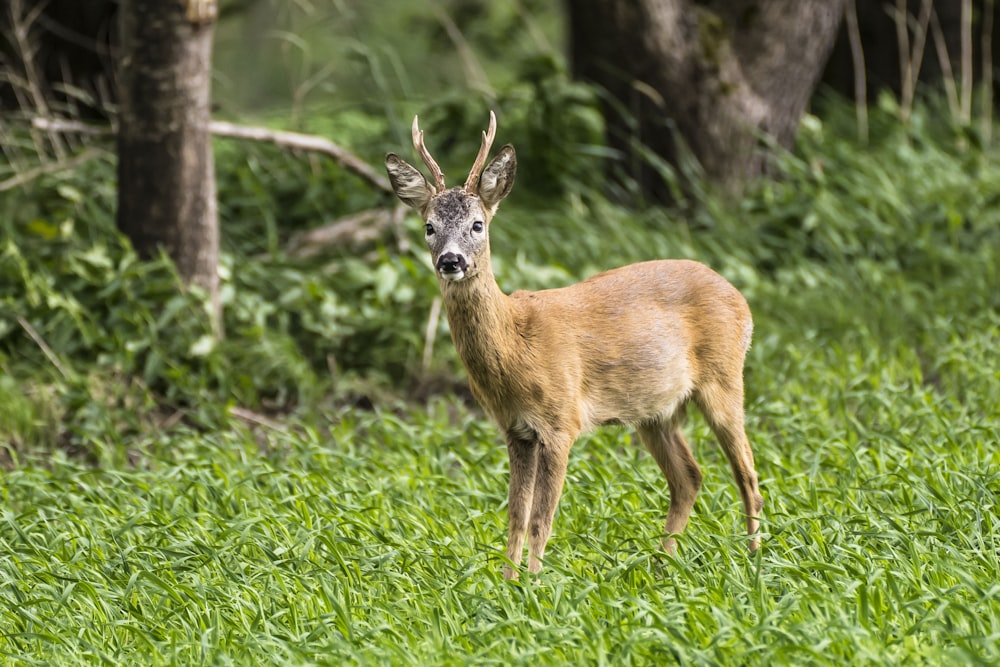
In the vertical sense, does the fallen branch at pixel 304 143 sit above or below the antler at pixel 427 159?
below

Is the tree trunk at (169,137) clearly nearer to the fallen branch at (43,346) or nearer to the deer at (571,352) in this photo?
the fallen branch at (43,346)

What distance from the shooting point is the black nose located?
3.97 meters

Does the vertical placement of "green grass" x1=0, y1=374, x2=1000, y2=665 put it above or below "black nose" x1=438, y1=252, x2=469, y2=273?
below

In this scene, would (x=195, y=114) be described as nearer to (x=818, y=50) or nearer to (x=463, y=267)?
(x=463, y=267)

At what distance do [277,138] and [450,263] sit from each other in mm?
3622

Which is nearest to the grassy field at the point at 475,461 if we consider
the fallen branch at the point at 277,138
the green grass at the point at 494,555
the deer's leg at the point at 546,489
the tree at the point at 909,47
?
the green grass at the point at 494,555

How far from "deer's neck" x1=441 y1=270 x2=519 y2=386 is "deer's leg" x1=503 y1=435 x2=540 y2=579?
0.23 m

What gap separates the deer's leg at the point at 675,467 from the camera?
443 cm

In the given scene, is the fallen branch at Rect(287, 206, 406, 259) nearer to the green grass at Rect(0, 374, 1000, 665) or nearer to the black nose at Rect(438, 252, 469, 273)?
the green grass at Rect(0, 374, 1000, 665)

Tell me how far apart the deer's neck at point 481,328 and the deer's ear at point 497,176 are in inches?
9.6

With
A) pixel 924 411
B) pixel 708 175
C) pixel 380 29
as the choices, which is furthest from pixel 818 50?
pixel 380 29

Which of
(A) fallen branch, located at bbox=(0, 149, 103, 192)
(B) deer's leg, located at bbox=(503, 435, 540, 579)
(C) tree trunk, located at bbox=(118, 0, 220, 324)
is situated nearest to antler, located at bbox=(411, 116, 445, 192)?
(B) deer's leg, located at bbox=(503, 435, 540, 579)

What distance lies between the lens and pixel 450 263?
13.0 feet

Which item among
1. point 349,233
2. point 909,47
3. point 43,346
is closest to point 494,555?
point 43,346
